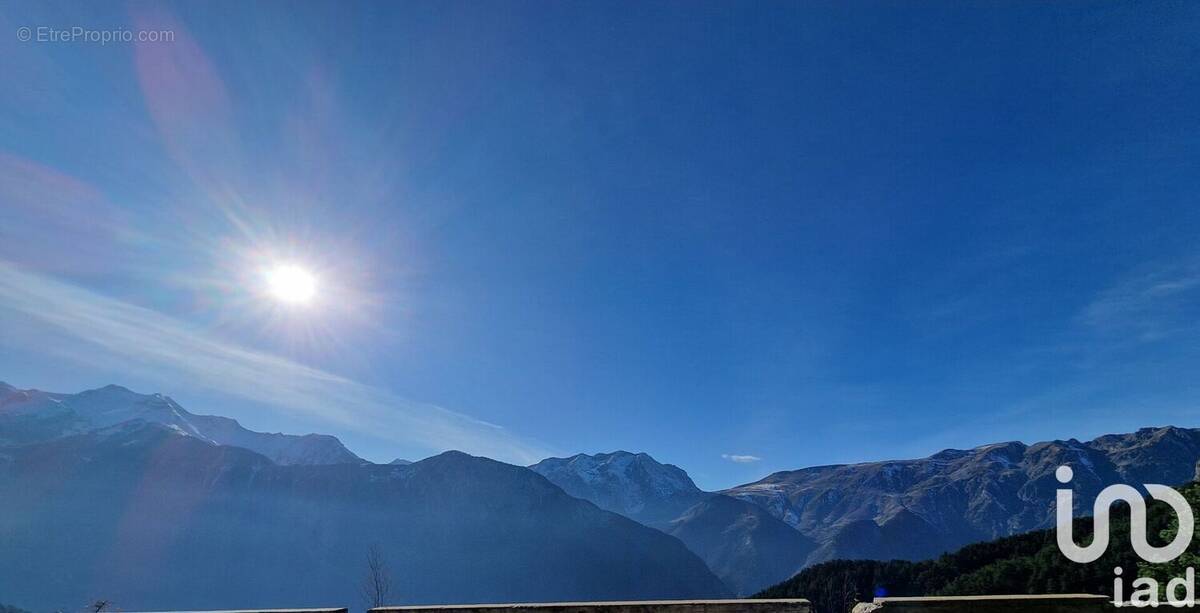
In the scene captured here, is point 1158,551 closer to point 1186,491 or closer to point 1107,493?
point 1107,493

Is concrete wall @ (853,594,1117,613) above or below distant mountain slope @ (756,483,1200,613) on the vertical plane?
above

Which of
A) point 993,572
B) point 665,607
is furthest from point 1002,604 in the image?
point 993,572

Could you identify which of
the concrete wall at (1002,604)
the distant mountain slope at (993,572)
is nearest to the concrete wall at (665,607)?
the concrete wall at (1002,604)

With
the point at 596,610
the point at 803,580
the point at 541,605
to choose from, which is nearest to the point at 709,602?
the point at 596,610

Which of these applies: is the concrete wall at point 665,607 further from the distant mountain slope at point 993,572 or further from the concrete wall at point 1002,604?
the distant mountain slope at point 993,572

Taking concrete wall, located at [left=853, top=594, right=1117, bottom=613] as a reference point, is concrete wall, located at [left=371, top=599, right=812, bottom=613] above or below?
below

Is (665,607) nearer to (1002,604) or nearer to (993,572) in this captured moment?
(1002,604)

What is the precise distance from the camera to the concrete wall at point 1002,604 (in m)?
8.59

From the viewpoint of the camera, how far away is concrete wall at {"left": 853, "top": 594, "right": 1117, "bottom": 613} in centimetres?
859

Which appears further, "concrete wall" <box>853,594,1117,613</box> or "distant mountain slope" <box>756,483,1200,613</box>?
"distant mountain slope" <box>756,483,1200,613</box>

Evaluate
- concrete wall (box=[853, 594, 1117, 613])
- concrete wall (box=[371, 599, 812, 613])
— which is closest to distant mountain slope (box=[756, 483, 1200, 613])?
concrete wall (box=[853, 594, 1117, 613])

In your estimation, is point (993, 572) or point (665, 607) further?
point (993, 572)

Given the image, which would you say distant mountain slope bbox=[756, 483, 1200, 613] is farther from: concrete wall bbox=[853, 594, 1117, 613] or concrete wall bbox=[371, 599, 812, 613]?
concrete wall bbox=[371, 599, 812, 613]

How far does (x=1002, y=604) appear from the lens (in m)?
8.64
